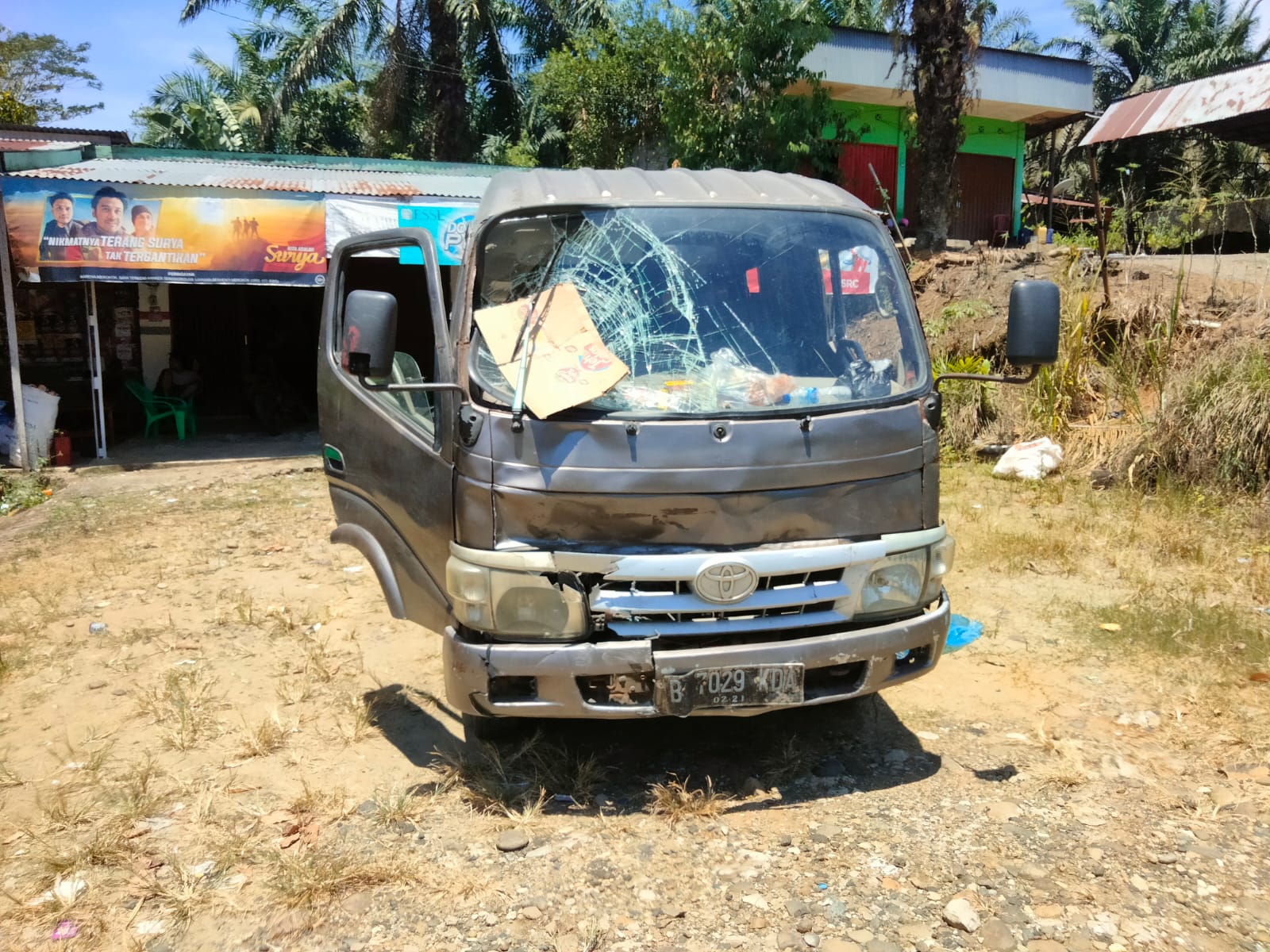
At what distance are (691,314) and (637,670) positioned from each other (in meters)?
1.26

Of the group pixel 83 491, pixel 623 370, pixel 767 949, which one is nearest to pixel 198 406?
pixel 83 491

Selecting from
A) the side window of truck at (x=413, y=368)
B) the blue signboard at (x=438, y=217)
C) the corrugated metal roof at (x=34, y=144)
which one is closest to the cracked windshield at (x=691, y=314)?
the side window of truck at (x=413, y=368)

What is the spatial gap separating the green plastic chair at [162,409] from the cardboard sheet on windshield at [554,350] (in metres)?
10.1

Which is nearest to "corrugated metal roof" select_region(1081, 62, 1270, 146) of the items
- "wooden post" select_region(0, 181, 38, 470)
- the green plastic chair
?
the green plastic chair

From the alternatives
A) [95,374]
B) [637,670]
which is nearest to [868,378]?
[637,670]

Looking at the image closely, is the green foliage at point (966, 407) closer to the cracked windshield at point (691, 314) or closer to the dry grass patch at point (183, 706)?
the cracked windshield at point (691, 314)

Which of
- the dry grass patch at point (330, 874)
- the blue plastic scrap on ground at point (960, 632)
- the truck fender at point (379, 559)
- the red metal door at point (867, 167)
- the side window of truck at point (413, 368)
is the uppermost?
the red metal door at point (867, 167)

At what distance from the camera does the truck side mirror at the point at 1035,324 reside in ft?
11.4

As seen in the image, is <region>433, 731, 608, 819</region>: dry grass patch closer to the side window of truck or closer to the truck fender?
the truck fender

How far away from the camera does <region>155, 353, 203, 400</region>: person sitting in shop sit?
12.3m

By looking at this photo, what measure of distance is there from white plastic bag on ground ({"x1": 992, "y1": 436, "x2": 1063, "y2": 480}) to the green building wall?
33.0ft

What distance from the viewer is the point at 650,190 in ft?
11.8

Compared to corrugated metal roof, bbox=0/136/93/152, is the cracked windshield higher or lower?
lower

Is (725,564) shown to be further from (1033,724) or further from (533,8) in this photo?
(533,8)
